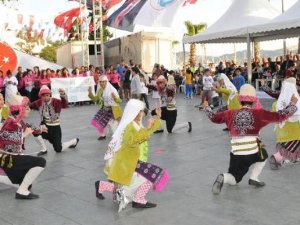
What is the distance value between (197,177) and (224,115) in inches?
49.5

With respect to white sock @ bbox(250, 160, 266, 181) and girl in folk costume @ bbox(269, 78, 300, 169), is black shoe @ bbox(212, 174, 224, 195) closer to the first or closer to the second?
white sock @ bbox(250, 160, 266, 181)

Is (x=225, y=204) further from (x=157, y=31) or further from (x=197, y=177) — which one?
(x=157, y=31)

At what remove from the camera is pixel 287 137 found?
20.9 ft

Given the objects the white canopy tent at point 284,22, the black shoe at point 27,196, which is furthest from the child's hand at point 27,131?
the white canopy tent at point 284,22

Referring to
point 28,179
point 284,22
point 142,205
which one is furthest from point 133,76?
point 142,205

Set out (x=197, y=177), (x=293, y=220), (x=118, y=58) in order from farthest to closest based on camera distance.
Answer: (x=118, y=58)
(x=197, y=177)
(x=293, y=220)

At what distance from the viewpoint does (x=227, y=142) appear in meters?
8.53

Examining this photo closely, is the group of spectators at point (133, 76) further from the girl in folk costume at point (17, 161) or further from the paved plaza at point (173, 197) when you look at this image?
the girl in folk costume at point (17, 161)

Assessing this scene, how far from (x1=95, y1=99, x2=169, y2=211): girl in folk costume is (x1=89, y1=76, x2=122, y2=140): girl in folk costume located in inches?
171

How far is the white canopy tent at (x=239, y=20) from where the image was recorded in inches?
618

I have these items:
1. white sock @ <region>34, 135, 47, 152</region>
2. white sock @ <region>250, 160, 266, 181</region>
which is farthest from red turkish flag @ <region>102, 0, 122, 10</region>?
white sock @ <region>250, 160, 266, 181</region>

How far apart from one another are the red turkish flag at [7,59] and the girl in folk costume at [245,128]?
16.8 meters

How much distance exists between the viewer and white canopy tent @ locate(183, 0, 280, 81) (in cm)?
1570

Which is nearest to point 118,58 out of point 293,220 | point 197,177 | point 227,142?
point 227,142
